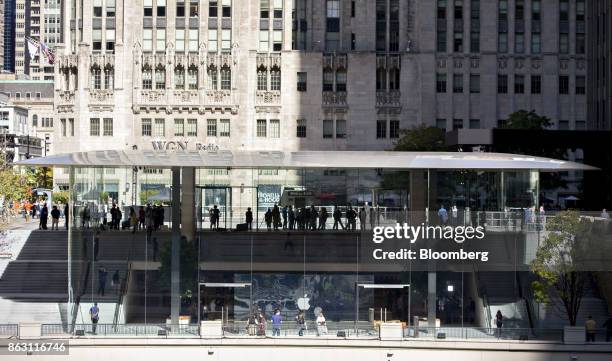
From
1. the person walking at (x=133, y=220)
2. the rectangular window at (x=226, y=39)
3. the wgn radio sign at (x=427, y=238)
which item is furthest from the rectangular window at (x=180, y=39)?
the wgn radio sign at (x=427, y=238)

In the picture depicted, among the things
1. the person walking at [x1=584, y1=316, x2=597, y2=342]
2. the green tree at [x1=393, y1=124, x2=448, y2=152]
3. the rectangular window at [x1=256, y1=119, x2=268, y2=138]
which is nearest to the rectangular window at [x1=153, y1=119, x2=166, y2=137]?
the rectangular window at [x1=256, y1=119, x2=268, y2=138]

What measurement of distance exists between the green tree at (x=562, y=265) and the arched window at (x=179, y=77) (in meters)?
70.1

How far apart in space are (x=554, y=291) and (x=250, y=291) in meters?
15.5

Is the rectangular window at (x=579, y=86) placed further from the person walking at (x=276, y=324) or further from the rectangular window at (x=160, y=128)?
the person walking at (x=276, y=324)

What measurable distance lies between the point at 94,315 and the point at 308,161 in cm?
1310

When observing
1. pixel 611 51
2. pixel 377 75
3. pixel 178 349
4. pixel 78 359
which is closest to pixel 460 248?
pixel 178 349

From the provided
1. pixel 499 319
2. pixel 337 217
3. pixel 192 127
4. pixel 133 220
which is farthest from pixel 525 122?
pixel 133 220

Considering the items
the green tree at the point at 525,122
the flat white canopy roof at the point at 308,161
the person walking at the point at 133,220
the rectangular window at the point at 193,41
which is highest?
the rectangular window at the point at 193,41

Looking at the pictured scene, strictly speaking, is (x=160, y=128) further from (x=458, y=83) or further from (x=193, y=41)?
(x=458, y=83)

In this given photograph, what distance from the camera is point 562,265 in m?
63.8

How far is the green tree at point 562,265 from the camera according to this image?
2452 inches

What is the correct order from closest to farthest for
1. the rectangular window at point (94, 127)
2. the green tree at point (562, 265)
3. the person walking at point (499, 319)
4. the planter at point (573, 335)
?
1. the planter at point (573, 335)
2. the person walking at point (499, 319)
3. the green tree at point (562, 265)
4. the rectangular window at point (94, 127)

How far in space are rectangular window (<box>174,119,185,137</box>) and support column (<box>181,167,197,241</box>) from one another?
2682 inches

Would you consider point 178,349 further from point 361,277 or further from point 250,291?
point 361,277
